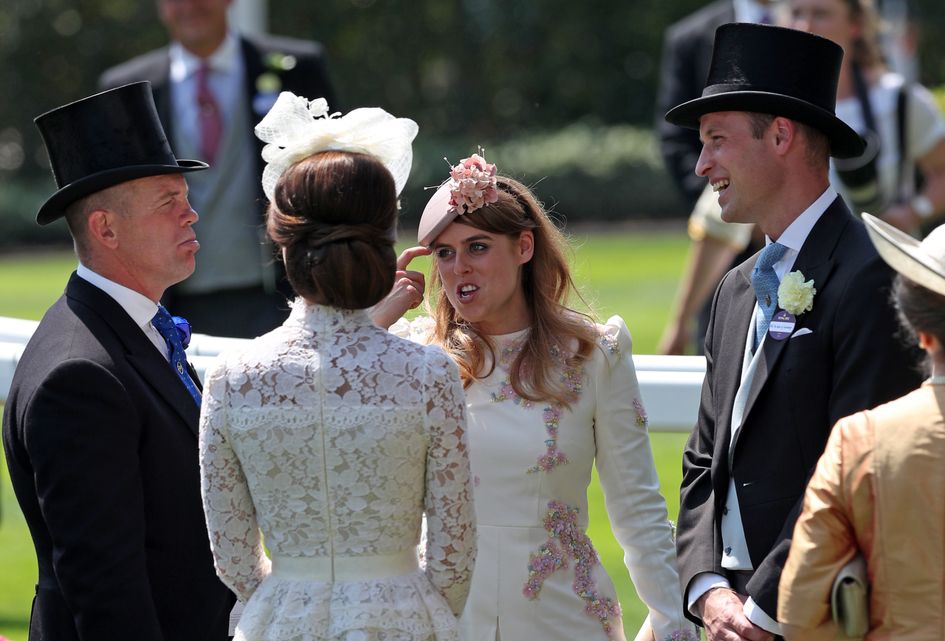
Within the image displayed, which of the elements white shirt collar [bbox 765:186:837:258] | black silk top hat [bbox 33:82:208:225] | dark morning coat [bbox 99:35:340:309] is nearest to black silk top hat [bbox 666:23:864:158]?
white shirt collar [bbox 765:186:837:258]

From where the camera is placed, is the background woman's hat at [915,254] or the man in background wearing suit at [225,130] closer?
the background woman's hat at [915,254]

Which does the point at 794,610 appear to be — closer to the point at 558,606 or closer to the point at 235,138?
the point at 558,606

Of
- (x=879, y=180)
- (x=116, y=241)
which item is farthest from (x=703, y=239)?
(x=116, y=241)

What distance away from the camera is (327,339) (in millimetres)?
3248

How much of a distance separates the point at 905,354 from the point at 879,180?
3.60 m

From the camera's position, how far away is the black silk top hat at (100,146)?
3.96m

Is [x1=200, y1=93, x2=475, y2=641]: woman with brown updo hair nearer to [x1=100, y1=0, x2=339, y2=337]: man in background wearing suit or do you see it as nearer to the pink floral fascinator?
the pink floral fascinator

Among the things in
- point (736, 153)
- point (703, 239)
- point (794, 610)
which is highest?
point (736, 153)

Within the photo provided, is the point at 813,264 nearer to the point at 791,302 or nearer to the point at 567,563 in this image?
the point at 791,302

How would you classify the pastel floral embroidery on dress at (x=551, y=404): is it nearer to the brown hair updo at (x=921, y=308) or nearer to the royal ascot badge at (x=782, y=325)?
the royal ascot badge at (x=782, y=325)

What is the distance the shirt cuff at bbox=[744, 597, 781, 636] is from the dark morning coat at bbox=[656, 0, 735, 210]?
161 inches

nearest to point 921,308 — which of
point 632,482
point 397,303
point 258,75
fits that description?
point 632,482

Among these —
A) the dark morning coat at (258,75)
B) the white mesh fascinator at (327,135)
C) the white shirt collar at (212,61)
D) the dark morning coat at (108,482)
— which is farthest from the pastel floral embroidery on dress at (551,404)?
the white shirt collar at (212,61)

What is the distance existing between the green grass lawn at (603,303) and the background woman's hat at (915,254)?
4.26ft
